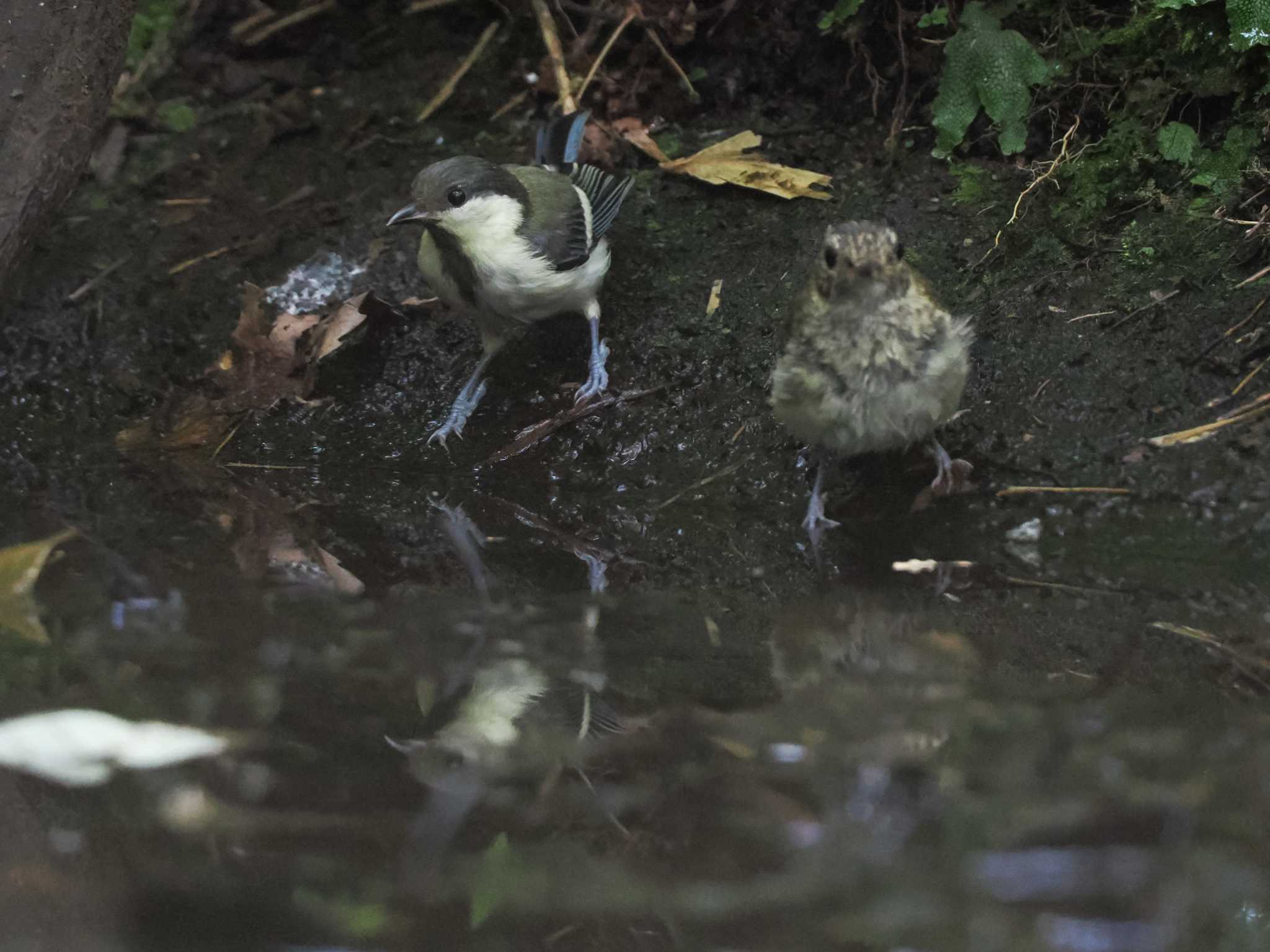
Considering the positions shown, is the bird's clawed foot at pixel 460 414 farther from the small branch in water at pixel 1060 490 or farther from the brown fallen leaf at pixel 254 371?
the small branch in water at pixel 1060 490

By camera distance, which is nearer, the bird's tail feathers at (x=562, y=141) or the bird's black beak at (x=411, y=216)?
the bird's black beak at (x=411, y=216)

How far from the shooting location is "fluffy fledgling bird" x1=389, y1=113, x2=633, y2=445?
450 cm

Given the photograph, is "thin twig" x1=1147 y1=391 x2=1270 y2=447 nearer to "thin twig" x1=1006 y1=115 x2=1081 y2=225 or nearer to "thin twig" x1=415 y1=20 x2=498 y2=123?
"thin twig" x1=1006 y1=115 x2=1081 y2=225

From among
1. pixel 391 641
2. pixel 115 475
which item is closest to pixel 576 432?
pixel 115 475

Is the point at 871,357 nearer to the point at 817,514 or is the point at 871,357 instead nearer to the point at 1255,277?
the point at 817,514

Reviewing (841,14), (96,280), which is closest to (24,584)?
(96,280)

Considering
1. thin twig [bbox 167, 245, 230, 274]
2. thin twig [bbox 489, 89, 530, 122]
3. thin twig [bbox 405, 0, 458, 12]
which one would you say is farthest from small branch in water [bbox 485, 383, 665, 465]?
thin twig [bbox 405, 0, 458, 12]

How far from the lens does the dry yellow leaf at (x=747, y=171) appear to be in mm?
4969

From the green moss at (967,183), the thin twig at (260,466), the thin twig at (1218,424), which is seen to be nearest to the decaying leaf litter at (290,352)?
the thin twig at (260,466)

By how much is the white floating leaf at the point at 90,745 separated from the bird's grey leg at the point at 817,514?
71.4 inches

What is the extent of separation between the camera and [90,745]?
223 cm

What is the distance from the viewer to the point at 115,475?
408 centimetres

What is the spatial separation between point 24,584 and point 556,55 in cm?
369

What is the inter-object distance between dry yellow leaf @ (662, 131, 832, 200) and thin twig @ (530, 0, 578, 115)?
0.61 m
